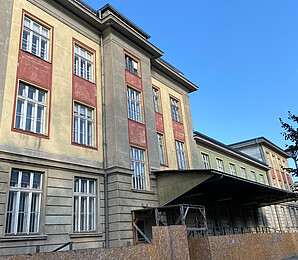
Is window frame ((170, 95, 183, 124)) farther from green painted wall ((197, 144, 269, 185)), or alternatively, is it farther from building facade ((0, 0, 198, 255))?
green painted wall ((197, 144, 269, 185))

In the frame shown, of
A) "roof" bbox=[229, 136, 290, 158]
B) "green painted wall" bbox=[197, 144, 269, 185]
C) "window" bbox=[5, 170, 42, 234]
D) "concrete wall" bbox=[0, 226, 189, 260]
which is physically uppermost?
"roof" bbox=[229, 136, 290, 158]

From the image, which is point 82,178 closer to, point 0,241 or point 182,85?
point 0,241

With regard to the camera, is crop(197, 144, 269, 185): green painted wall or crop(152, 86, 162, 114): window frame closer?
crop(152, 86, 162, 114): window frame

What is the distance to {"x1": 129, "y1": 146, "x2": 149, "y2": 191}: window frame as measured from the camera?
51.8 feet

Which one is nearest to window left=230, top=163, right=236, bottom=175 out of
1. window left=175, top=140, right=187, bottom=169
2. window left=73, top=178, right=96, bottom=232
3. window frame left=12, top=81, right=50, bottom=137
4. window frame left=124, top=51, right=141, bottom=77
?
window left=175, top=140, right=187, bottom=169

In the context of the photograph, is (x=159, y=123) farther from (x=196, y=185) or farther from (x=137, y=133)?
(x=196, y=185)

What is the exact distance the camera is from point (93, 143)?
15.2m

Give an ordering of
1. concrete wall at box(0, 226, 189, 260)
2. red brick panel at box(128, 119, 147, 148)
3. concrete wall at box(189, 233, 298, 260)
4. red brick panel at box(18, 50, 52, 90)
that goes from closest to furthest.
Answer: concrete wall at box(0, 226, 189, 260), concrete wall at box(189, 233, 298, 260), red brick panel at box(18, 50, 52, 90), red brick panel at box(128, 119, 147, 148)

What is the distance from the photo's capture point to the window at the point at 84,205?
42.8 ft

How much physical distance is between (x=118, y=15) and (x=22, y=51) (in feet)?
25.6

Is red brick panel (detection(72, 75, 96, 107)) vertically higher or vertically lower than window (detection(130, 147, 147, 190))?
higher

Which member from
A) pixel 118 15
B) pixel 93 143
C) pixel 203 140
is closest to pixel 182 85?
pixel 203 140

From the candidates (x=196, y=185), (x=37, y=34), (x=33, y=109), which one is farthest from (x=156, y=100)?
(x=33, y=109)

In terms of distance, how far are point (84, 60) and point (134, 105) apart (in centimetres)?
412
